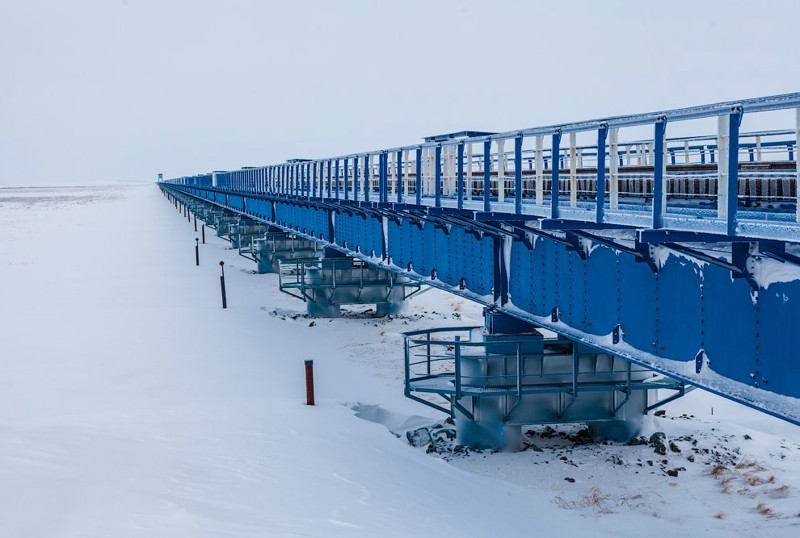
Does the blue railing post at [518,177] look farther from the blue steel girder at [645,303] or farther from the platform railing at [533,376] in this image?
the platform railing at [533,376]

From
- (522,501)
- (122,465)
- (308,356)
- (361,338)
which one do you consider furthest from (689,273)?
(361,338)

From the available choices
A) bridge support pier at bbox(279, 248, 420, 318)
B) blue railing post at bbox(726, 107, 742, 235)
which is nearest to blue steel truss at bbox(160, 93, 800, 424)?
blue railing post at bbox(726, 107, 742, 235)

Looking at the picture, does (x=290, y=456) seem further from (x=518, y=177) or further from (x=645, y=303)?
(x=645, y=303)

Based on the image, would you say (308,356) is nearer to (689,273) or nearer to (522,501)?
(522,501)

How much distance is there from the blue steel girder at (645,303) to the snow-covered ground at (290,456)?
2660mm

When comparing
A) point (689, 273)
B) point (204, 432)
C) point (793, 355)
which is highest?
point (689, 273)

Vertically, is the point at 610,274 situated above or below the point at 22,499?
above

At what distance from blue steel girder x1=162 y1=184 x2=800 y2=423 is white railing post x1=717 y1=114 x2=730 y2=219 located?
34cm

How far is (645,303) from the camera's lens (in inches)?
385

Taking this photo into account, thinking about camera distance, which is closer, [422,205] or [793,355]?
[793,355]

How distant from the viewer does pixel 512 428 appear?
14695 mm

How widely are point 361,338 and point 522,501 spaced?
42.5ft

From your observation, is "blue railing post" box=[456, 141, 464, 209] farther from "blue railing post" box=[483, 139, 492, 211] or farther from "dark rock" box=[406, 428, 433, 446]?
"dark rock" box=[406, 428, 433, 446]

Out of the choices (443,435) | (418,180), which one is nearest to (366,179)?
(418,180)
